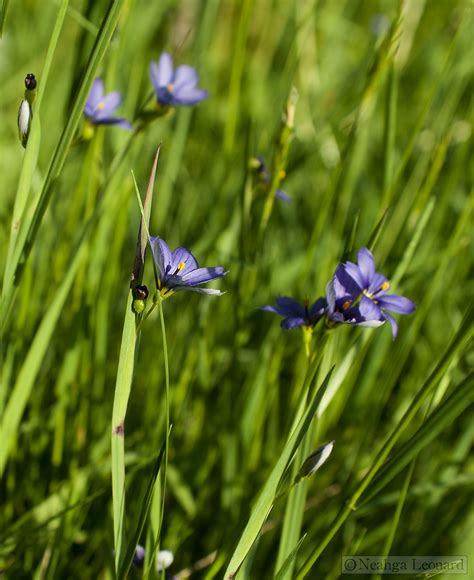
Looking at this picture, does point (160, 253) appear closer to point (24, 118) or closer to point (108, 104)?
point (24, 118)

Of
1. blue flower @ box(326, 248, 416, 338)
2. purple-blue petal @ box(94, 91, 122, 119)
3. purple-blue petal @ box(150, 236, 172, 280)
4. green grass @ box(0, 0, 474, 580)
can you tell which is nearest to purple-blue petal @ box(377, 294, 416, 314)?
blue flower @ box(326, 248, 416, 338)

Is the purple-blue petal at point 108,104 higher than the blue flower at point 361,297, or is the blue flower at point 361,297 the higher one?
the purple-blue petal at point 108,104

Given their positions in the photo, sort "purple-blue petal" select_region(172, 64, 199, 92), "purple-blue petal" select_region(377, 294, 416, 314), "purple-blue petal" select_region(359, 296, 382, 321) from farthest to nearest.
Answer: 1. "purple-blue petal" select_region(172, 64, 199, 92)
2. "purple-blue petal" select_region(377, 294, 416, 314)
3. "purple-blue petal" select_region(359, 296, 382, 321)

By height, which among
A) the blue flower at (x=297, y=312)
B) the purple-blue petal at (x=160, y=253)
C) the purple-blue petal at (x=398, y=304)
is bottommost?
the blue flower at (x=297, y=312)

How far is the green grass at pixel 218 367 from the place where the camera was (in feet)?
3.40

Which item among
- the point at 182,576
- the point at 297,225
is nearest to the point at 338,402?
the point at 182,576

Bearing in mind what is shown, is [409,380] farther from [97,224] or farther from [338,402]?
[97,224]

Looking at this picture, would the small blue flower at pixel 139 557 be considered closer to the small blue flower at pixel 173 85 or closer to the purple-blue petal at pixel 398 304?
the purple-blue petal at pixel 398 304

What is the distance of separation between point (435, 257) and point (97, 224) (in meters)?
0.87

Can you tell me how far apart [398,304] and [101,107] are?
29.5 inches

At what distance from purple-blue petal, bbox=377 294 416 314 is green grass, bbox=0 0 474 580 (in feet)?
0.34

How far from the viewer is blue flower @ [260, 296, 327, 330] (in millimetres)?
1068

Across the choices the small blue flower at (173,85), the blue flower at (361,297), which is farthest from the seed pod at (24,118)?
the blue flower at (361,297)

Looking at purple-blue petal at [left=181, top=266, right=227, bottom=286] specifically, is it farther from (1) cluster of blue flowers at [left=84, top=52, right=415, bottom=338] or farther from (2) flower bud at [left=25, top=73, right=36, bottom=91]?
(2) flower bud at [left=25, top=73, right=36, bottom=91]
